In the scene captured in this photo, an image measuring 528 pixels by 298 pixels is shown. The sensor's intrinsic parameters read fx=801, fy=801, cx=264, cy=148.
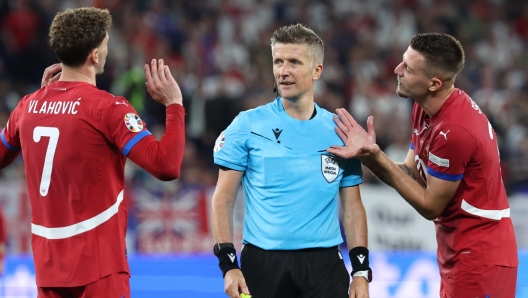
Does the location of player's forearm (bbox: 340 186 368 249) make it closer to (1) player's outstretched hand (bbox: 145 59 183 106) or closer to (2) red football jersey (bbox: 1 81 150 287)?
(1) player's outstretched hand (bbox: 145 59 183 106)

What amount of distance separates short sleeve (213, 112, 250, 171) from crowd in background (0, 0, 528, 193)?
5668mm

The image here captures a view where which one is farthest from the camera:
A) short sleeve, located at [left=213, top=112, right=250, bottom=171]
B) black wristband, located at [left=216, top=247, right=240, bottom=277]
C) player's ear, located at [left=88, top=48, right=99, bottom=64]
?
short sleeve, located at [left=213, top=112, right=250, bottom=171]

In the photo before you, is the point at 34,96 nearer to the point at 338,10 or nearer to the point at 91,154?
the point at 91,154

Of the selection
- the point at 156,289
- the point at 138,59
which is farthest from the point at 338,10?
the point at 156,289

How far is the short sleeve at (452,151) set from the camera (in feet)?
13.8

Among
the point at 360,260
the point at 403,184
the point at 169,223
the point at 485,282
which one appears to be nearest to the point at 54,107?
the point at 360,260

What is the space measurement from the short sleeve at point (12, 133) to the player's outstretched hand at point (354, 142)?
156 cm

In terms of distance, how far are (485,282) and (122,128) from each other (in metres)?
2.06

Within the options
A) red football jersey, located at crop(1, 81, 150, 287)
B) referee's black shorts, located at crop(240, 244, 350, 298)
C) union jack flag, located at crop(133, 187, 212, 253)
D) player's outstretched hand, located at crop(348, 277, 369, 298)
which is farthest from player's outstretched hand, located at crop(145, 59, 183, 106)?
union jack flag, located at crop(133, 187, 212, 253)

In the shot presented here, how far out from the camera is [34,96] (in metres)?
A: 3.82

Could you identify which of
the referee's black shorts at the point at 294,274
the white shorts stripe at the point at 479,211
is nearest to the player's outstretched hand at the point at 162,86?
the referee's black shorts at the point at 294,274

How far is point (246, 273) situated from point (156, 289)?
Result: 5.90 feet

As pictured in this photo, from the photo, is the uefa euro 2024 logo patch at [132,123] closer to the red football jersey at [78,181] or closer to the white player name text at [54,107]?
the red football jersey at [78,181]

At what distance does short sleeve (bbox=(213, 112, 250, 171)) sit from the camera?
4.14 meters
